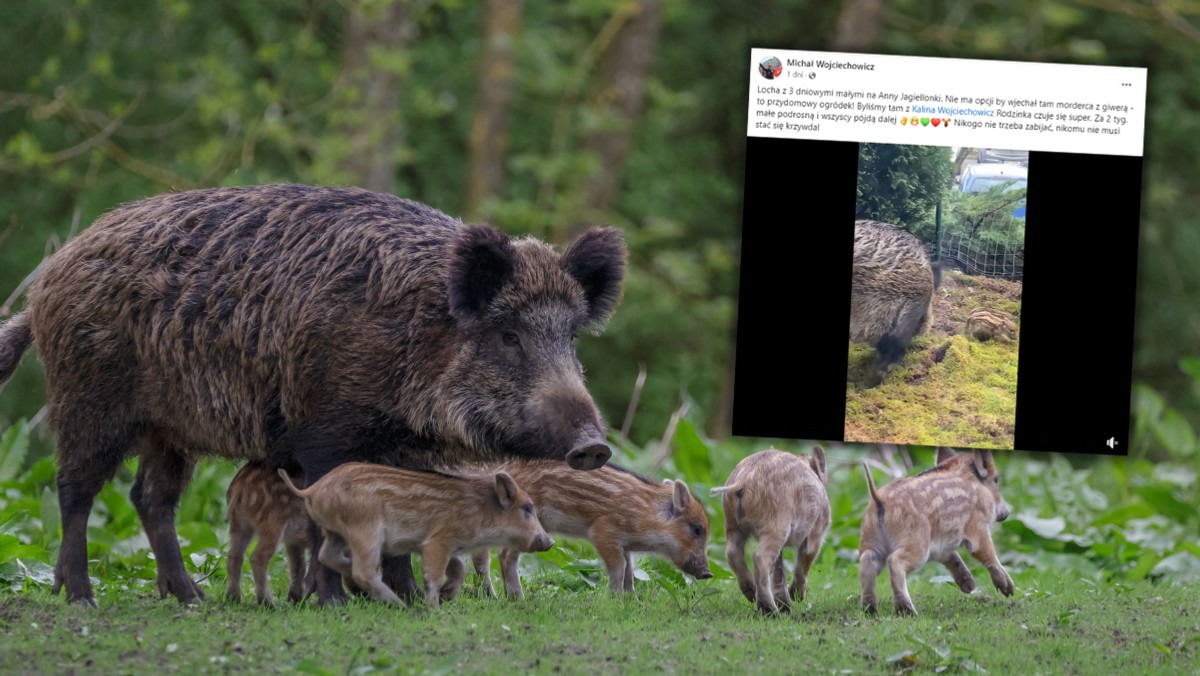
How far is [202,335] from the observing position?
7.52m

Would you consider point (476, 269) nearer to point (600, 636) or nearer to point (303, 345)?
point (303, 345)

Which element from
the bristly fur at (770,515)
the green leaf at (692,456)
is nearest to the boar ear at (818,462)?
the bristly fur at (770,515)

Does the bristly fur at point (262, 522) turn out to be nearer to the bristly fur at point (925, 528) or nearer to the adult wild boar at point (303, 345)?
the adult wild boar at point (303, 345)

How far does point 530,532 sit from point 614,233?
1586 mm

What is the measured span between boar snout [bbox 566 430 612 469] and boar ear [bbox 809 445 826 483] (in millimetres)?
1220

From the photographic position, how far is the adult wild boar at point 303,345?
23.7 ft

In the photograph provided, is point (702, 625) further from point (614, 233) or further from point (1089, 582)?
point (1089, 582)

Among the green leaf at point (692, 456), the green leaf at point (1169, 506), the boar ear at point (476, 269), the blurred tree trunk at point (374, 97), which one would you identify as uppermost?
the blurred tree trunk at point (374, 97)

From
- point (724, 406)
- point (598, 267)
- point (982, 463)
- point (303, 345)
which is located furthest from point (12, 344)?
point (724, 406)

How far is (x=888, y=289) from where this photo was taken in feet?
23.9

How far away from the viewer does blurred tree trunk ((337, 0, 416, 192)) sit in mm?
18094

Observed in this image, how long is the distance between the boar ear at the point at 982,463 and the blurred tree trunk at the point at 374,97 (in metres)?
11.0

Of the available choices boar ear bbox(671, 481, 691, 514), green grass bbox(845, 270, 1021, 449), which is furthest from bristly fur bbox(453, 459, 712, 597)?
green grass bbox(845, 270, 1021, 449)

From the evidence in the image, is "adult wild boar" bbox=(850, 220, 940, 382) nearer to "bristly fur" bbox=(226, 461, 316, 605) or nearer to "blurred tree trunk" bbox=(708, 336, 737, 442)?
"bristly fur" bbox=(226, 461, 316, 605)
